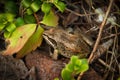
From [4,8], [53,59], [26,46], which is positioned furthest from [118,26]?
[4,8]

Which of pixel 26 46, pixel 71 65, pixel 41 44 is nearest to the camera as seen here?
pixel 71 65

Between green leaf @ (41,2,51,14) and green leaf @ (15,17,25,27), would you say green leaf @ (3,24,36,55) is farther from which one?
green leaf @ (41,2,51,14)

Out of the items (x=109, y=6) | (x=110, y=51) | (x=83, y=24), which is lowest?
(x=110, y=51)

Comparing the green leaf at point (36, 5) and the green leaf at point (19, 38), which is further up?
the green leaf at point (36, 5)

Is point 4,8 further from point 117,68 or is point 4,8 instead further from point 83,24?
point 117,68

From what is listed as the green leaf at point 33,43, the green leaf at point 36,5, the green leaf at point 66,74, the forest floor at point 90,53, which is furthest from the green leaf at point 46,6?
the green leaf at point 66,74

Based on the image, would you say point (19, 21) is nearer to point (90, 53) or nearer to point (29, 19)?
point (29, 19)

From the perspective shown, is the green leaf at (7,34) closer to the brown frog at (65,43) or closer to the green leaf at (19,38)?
the green leaf at (19,38)
